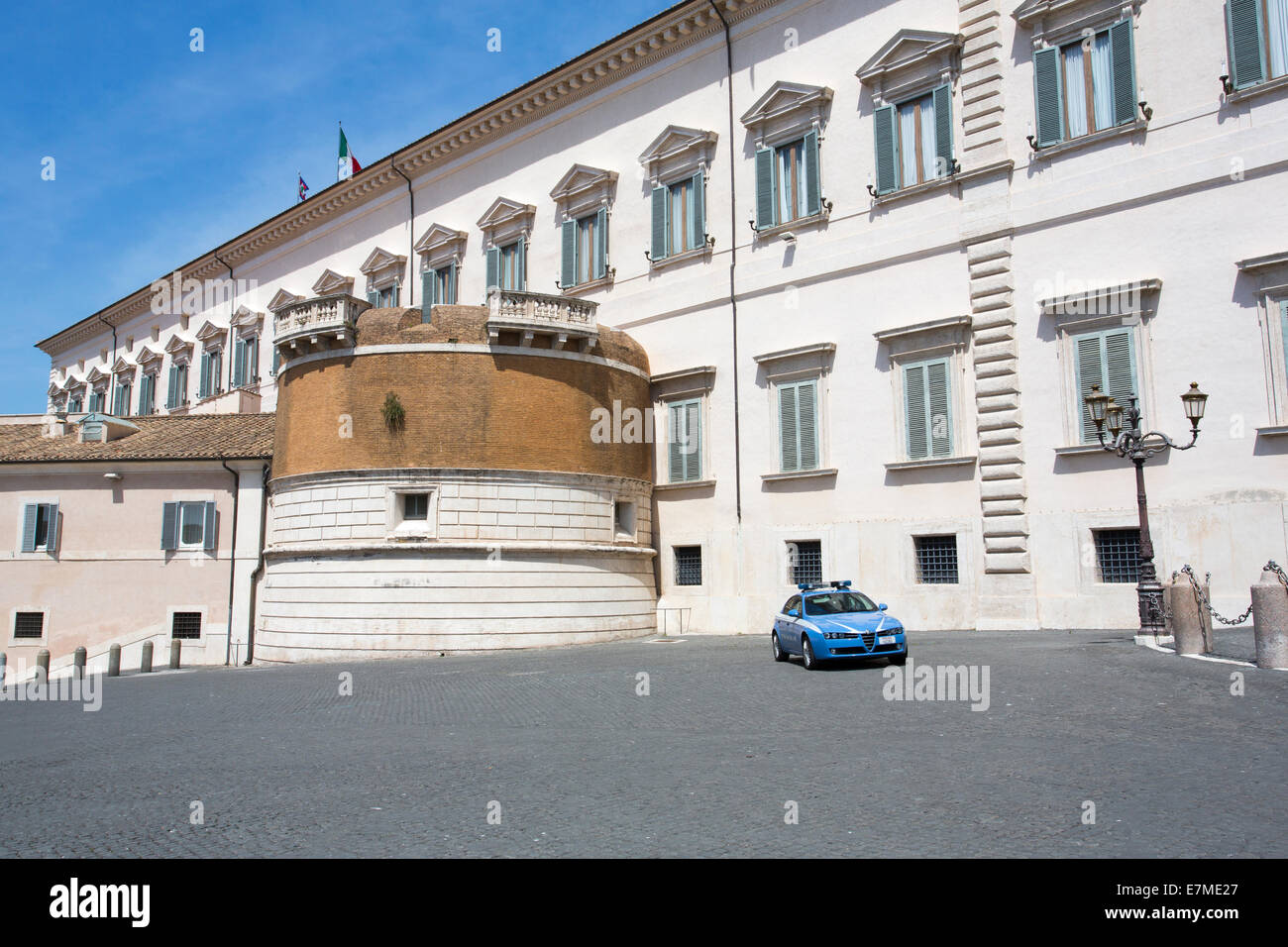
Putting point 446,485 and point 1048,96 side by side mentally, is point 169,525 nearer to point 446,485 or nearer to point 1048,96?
point 446,485

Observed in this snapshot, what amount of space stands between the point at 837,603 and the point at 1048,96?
1236 cm

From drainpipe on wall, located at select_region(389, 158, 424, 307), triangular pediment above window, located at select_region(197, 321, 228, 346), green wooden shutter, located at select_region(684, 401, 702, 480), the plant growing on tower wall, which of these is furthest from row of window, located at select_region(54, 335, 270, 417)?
green wooden shutter, located at select_region(684, 401, 702, 480)

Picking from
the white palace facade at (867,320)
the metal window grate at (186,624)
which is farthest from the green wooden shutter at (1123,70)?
the metal window grate at (186,624)

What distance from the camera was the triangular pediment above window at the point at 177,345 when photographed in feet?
160

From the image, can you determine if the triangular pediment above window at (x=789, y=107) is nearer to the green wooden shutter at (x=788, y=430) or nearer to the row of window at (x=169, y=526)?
the green wooden shutter at (x=788, y=430)

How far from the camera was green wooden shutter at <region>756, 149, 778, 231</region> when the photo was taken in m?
25.5

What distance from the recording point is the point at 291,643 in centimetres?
2458

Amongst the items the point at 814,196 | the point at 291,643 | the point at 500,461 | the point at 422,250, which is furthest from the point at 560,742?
the point at 422,250

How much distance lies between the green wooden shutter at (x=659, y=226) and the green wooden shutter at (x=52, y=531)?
20.1m

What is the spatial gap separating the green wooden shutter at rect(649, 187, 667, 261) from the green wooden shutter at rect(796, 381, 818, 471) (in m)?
6.35

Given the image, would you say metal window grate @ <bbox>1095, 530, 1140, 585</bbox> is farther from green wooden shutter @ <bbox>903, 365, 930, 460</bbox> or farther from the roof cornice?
the roof cornice

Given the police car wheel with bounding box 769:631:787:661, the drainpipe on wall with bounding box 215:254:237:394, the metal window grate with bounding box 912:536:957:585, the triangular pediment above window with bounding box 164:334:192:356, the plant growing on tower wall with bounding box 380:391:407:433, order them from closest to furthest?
the police car wheel with bounding box 769:631:787:661, the metal window grate with bounding box 912:536:957:585, the plant growing on tower wall with bounding box 380:391:407:433, the drainpipe on wall with bounding box 215:254:237:394, the triangular pediment above window with bounding box 164:334:192:356

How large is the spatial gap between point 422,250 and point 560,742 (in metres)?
29.2
